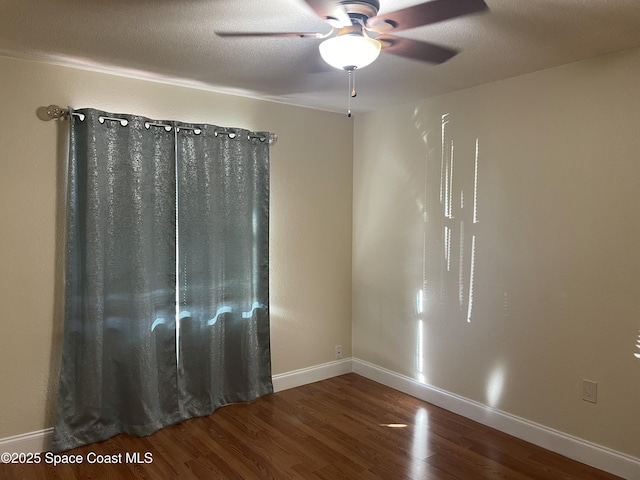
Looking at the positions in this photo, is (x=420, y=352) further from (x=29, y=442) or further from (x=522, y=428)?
(x=29, y=442)

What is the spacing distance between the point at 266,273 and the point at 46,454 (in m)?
1.85

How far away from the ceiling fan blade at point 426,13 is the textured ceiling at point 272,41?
0.19ft

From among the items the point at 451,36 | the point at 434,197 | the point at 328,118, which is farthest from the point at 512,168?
the point at 328,118

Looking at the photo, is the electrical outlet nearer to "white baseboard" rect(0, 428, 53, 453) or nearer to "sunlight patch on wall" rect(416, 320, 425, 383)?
"sunlight patch on wall" rect(416, 320, 425, 383)

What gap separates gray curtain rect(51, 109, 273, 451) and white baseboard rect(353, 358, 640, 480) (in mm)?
1104

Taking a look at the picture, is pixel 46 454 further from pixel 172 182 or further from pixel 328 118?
pixel 328 118

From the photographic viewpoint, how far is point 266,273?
3967 millimetres

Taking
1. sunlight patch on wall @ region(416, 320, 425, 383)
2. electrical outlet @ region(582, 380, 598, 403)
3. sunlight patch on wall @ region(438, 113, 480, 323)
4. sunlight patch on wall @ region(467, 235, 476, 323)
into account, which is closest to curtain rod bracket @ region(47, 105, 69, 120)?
sunlight patch on wall @ region(438, 113, 480, 323)

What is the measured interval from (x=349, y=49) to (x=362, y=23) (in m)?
0.22

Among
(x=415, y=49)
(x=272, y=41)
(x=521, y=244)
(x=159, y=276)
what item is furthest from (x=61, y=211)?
(x=521, y=244)

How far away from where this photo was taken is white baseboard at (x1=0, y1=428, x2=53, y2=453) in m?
2.98

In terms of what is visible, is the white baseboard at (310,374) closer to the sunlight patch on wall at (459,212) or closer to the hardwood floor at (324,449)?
the hardwood floor at (324,449)

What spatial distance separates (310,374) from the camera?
4.33 m

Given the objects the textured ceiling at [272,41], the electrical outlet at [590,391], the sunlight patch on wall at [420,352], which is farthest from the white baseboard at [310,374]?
the textured ceiling at [272,41]
